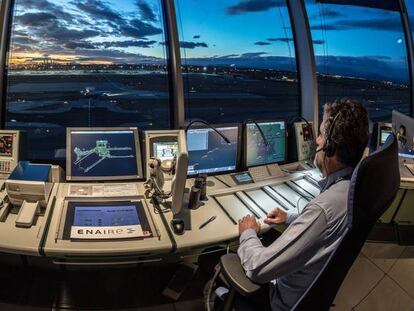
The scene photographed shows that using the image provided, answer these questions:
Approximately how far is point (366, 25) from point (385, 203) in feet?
16.1

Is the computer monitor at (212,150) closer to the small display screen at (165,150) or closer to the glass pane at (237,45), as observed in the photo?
the small display screen at (165,150)

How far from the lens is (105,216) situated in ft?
6.00

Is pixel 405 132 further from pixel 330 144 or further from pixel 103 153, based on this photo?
pixel 103 153

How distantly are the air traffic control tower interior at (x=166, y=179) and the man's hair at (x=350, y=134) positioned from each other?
0.07m

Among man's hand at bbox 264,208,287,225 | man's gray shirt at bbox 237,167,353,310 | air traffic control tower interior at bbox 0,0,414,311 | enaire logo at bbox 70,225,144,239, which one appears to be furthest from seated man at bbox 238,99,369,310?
enaire logo at bbox 70,225,144,239

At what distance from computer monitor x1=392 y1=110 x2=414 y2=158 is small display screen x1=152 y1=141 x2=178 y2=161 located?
2.06m

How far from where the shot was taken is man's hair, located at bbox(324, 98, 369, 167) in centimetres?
122

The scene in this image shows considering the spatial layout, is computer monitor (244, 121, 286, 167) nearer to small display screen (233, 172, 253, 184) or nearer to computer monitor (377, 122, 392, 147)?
small display screen (233, 172, 253, 184)

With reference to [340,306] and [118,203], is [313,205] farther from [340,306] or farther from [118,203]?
[340,306]

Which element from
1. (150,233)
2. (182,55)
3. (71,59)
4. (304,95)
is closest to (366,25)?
(304,95)

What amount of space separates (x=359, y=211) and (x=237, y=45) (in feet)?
18.0

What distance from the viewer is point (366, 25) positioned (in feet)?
16.8

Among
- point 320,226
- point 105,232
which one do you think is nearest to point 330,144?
point 320,226

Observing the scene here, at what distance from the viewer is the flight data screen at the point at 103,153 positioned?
2.19 m
